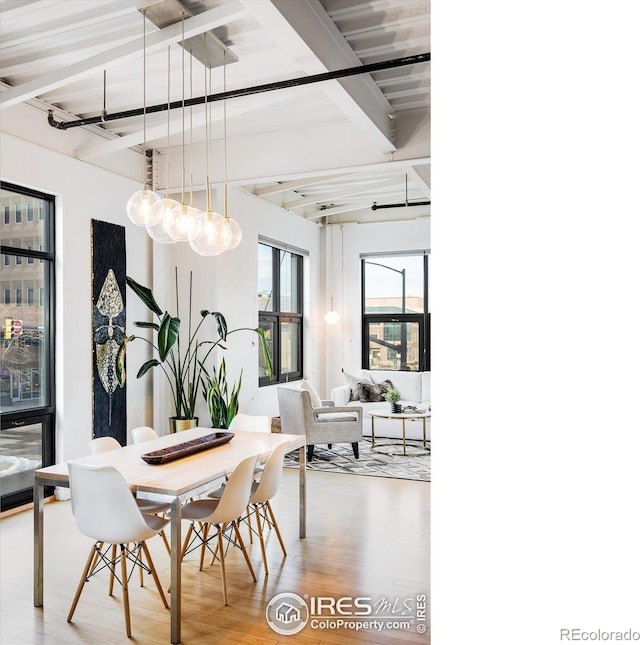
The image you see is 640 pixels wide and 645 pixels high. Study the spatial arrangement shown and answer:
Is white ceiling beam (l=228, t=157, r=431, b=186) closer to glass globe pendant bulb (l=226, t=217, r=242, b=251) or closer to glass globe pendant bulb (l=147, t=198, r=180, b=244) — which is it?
glass globe pendant bulb (l=226, t=217, r=242, b=251)

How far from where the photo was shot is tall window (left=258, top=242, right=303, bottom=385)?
713 cm

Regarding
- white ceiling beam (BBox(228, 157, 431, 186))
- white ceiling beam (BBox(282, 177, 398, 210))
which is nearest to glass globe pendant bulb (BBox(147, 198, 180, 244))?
white ceiling beam (BBox(228, 157, 431, 186))

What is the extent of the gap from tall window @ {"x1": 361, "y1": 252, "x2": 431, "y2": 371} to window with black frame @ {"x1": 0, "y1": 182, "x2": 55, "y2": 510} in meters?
4.96

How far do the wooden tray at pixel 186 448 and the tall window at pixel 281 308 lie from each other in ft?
11.4

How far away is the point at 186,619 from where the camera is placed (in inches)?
100

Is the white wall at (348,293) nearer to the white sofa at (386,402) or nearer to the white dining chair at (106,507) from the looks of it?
the white sofa at (386,402)

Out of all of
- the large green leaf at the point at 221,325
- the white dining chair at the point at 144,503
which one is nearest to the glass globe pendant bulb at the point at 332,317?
the large green leaf at the point at 221,325

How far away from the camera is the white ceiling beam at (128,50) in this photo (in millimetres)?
2773

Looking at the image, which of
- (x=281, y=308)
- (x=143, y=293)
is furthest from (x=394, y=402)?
(x=143, y=293)

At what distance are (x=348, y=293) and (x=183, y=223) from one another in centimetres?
577

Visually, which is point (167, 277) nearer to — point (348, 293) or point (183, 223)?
point (183, 223)

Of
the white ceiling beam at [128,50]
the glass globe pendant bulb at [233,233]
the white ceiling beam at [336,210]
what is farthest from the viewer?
the white ceiling beam at [336,210]

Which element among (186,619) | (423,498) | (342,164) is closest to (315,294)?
(342,164)
